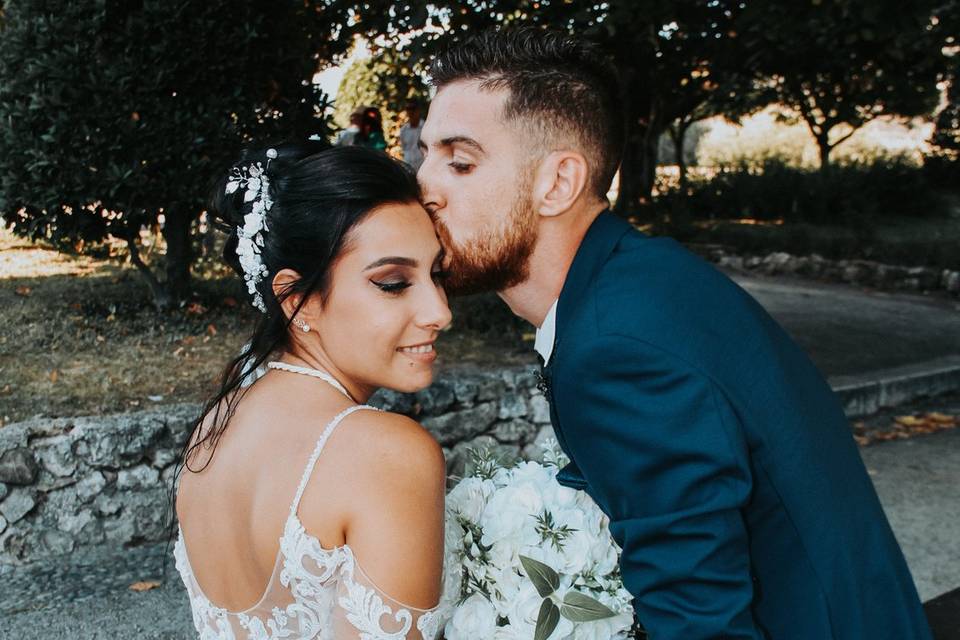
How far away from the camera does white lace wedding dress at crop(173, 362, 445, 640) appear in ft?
6.25

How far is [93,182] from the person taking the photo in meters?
6.67

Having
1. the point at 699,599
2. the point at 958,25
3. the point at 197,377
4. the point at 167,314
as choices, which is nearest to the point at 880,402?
the point at 958,25

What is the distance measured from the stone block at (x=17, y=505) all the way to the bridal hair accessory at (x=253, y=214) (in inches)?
121

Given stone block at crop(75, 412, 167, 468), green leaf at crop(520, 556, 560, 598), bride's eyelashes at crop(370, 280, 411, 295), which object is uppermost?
bride's eyelashes at crop(370, 280, 411, 295)

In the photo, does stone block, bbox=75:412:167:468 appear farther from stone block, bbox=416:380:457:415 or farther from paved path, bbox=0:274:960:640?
stone block, bbox=416:380:457:415

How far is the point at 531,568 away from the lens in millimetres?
2109

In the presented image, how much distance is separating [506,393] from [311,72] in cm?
363

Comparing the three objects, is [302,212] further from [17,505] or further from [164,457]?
[17,505]

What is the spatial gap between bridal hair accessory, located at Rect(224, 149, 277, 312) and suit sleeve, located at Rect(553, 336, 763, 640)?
0.98m

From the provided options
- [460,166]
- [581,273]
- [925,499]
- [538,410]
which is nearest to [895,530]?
[925,499]

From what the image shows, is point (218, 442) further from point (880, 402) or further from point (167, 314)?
point (880, 402)

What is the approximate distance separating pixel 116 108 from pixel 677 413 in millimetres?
6192

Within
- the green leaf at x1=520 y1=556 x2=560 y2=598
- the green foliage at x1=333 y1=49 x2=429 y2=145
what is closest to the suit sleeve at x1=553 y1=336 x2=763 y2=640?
the green leaf at x1=520 y1=556 x2=560 y2=598

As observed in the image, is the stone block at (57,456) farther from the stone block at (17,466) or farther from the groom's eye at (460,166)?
the groom's eye at (460,166)
